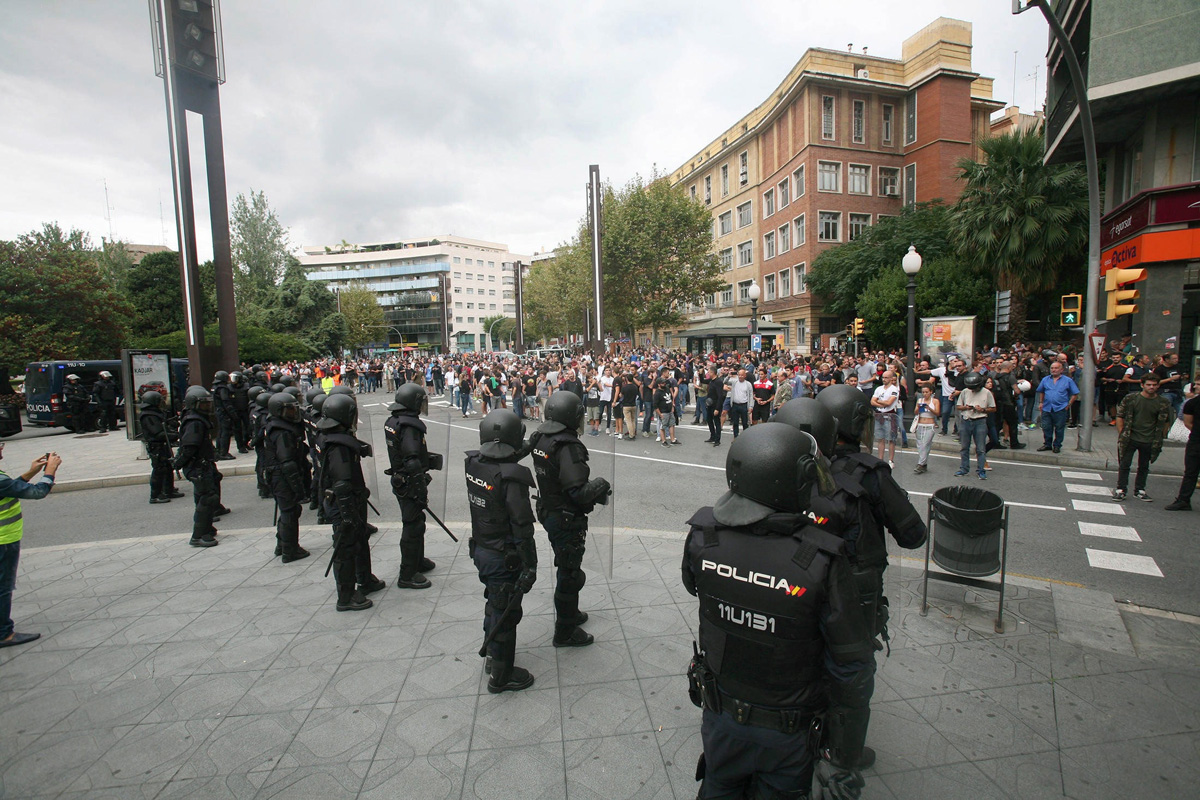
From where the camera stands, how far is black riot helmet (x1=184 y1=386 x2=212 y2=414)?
6926mm

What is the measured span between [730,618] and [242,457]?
13.2 metres

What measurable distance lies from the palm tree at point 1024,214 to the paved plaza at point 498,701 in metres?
18.6

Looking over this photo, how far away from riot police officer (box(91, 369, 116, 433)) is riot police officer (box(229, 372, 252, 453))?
8431 mm

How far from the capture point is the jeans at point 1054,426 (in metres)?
10.5

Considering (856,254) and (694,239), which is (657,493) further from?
(694,239)

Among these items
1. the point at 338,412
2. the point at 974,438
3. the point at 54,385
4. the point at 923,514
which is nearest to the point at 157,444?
the point at 338,412

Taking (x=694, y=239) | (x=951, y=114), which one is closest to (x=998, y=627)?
(x=694, y=239)

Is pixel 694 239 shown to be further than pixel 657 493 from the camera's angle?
Yes

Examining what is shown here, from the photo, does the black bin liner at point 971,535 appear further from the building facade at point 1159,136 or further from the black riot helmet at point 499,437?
the building facade at point 1159,136

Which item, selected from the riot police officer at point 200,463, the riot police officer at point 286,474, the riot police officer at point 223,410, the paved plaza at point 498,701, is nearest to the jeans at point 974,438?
the paved plaza at point 498,701

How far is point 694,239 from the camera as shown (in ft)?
116

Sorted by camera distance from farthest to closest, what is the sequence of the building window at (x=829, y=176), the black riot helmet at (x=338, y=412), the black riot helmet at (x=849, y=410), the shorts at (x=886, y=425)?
1. the building window at (x=829, y=176)
2. the shorts at (x=886, y=425)
3. the black riot helmet at (x=338, y=412)
4. the black riot helmet at (x=849, y=410)

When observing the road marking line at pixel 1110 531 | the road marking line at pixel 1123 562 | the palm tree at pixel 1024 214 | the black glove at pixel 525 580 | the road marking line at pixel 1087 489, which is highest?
the palm tree at pixel 1024 214

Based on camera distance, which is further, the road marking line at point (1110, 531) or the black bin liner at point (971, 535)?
the road marking line at point (1110, 531)
